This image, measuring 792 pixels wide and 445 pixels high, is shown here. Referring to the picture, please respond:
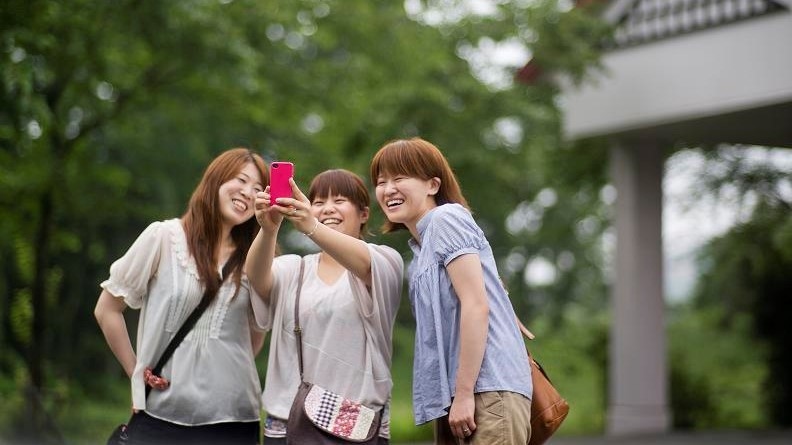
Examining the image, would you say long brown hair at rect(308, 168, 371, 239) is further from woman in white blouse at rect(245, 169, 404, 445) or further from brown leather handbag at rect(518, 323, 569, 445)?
brown leather handbag at rect(518, 323, 569, 445)

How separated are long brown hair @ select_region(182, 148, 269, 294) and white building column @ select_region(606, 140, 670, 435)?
974 cm

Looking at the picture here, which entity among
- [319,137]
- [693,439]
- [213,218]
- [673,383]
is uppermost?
[319,137]

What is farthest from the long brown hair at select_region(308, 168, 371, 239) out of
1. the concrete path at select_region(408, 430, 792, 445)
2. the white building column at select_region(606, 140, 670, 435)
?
the white building column at select_region(606, 140, 670, 435)

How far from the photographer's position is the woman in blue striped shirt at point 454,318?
3.76 meters

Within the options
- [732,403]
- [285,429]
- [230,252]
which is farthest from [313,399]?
[732,403]

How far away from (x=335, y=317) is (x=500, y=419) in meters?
0.75

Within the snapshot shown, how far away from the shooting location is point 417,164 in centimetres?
405

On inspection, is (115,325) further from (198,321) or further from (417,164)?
(417,164)

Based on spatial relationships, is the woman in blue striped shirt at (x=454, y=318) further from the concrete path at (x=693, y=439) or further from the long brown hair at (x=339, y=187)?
the concrete path at (x=693, y=439)

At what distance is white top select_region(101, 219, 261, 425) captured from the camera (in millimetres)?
4270

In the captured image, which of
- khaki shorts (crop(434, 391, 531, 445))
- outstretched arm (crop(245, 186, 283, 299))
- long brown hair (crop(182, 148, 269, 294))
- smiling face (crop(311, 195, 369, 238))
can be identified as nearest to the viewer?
khaki shorts (crop(434, 391, 531, 445))

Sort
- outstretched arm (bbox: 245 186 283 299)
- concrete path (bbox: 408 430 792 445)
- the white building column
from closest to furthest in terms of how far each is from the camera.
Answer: outstretched arm (bbox: 245 186 283 299) → concrete path (bbox: 408 430 792 445) → the white building column

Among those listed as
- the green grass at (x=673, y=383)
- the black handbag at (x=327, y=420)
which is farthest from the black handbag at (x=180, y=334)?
the green grass at (x=673, y=383)

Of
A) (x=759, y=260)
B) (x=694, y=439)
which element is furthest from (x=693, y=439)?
(x=759, y=260)
